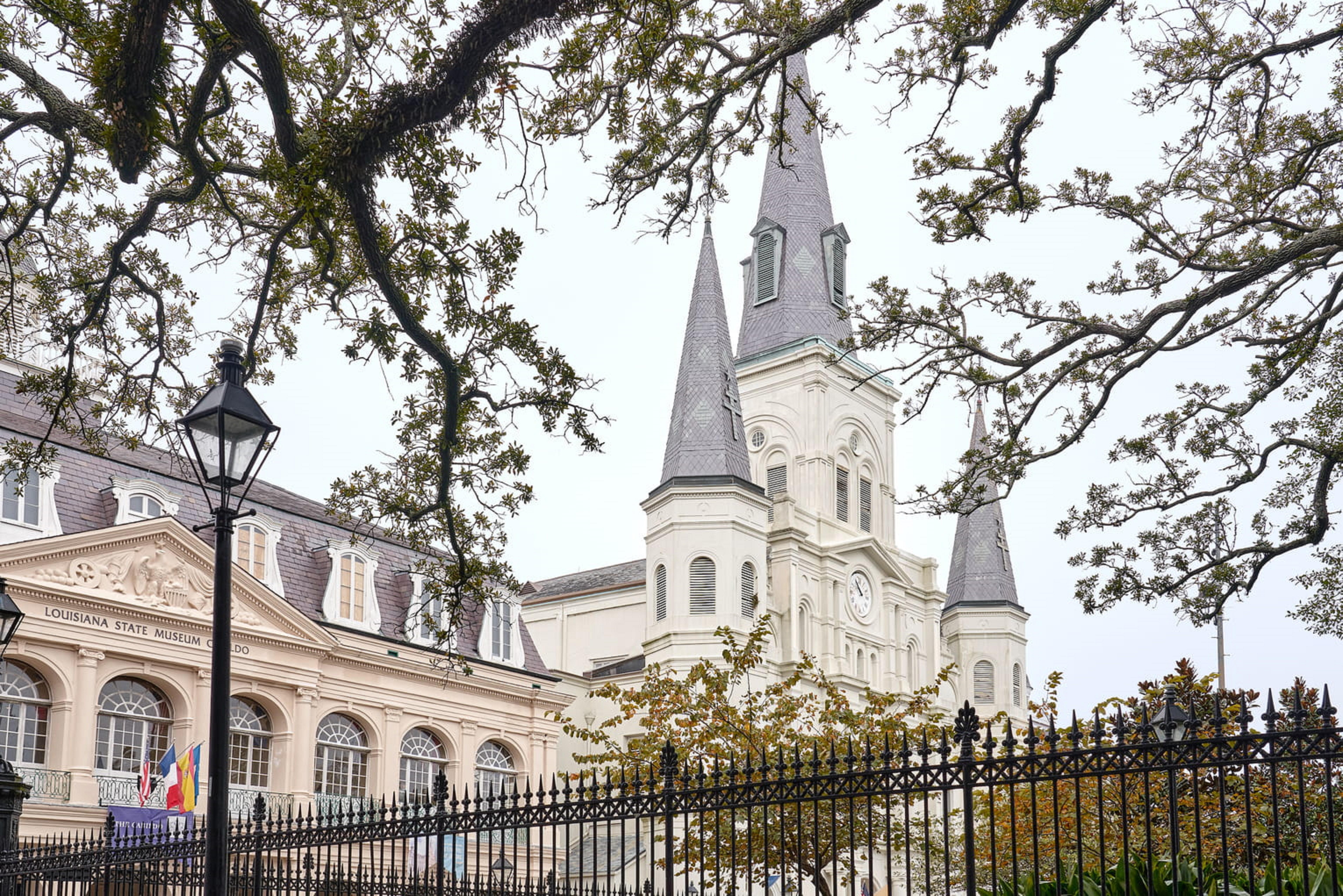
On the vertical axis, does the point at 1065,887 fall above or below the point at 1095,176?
below

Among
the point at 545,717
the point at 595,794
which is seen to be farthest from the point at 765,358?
the point at 595,794

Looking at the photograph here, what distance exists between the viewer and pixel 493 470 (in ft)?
39.0

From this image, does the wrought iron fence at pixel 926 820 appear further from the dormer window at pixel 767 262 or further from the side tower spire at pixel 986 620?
the side tower spire at pixel 986 620

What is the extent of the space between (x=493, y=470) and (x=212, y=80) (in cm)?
398

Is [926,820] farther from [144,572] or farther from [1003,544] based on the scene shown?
[1003,544]

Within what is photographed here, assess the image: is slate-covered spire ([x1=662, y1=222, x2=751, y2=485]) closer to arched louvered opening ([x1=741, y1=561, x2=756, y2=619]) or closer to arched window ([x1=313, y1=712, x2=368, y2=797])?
arched louvered opening ([x1=741, y1=561, x2=756, y2=619])

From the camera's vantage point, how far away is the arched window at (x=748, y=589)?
4719cm

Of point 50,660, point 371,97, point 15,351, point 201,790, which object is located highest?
point 15,351

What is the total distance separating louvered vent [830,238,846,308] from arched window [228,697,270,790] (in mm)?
35103

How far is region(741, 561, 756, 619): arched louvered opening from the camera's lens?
4719cm

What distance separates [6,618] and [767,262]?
51415 mm

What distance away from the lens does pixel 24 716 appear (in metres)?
25.2

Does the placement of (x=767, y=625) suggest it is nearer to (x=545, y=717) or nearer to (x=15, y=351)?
(x=545, y=717)

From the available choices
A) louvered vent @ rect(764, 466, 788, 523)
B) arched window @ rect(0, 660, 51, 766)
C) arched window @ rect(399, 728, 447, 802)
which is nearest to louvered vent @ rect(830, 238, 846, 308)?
louvered vent @ rect(764, 466, 788, 523)
